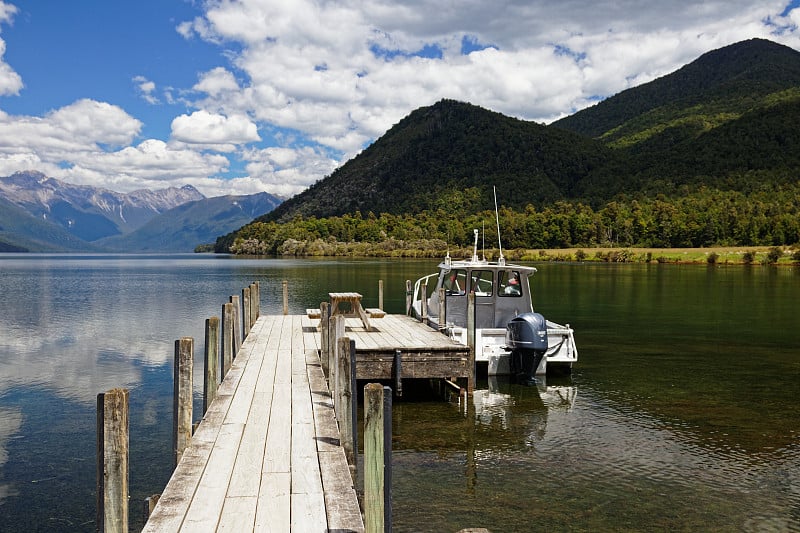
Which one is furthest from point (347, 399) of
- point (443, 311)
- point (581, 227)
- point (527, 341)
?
point (581, 227)

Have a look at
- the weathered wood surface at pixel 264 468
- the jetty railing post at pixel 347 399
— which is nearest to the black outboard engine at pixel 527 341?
the weathered wood surface at pixel 264 468

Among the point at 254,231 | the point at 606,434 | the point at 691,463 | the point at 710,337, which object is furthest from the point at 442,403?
the point at 254,231

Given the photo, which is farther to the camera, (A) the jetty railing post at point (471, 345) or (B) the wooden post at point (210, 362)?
(A) the jetty railing post at point (471, 345)

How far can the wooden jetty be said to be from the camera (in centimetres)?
613

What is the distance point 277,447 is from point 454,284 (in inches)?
527

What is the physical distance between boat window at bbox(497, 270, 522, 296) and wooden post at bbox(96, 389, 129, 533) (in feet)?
49.8

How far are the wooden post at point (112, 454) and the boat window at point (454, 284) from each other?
15185mm

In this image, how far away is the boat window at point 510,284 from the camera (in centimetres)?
2014

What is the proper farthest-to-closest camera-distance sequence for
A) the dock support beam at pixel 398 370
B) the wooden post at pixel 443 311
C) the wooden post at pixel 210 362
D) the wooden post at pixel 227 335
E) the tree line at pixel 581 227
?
the tree line at pixel 581 227 < the wooden post at pixel 443 311 < the dock support beam at pixel 398 370 < the wooden post at pixel 227 335 < the wooden post at pixel 210 362

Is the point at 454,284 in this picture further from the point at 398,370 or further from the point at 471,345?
the point at 398,370

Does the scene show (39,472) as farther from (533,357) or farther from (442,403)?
(533,357)

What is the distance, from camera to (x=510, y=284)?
20.2 metres

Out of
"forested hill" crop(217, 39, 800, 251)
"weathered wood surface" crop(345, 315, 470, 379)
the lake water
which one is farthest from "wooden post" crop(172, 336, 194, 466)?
"forested hill" crop(217, 39, 800, 251)

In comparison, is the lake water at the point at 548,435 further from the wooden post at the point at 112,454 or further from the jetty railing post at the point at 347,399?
the wooden post at the point at 112,454
